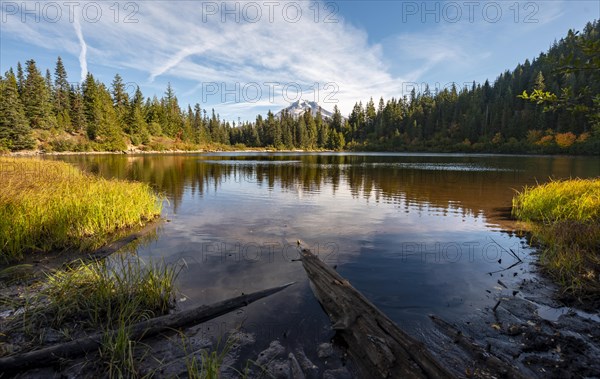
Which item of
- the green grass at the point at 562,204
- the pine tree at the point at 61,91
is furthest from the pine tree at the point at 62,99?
the green grass at the point at 562,204

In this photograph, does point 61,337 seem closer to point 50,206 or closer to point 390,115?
point 50,206

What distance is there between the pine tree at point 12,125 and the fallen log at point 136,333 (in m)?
90.3

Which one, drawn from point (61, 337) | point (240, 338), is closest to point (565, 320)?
point (240, 338)

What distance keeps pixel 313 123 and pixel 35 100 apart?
119 m

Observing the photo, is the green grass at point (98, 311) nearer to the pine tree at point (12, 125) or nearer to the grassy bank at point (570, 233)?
the grassy bank at point (570, 233)

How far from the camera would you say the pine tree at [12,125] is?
70.8 metres

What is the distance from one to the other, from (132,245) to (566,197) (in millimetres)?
19964

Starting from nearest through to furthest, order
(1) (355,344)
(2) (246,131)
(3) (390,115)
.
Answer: (1) (355,344), (3) (390,115), (2) (246,131)

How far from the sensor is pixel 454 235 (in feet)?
44.9

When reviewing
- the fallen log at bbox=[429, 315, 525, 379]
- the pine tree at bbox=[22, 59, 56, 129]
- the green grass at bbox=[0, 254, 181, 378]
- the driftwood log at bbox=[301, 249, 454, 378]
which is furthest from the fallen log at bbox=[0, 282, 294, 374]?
the pine tree at bbox=[22, 59, 56, 129]

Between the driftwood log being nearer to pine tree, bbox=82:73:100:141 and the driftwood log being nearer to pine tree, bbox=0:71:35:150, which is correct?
pine tree, bbox=0:71:35:150

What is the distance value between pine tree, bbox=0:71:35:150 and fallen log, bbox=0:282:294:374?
90267 millimetres

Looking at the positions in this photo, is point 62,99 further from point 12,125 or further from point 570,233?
point 570,233

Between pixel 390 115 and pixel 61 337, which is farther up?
pixel 390 115
